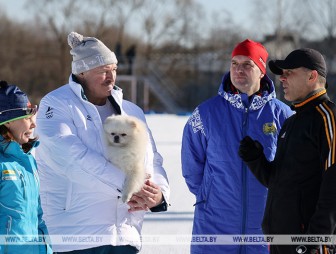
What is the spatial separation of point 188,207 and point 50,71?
38205mm

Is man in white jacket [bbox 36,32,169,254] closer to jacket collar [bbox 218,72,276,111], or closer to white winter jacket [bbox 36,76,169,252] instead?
white winter jacket [bbox 36,76,169,252]

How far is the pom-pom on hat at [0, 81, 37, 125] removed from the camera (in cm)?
293

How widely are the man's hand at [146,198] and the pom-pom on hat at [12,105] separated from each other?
738mm

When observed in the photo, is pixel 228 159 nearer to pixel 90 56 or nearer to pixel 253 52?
pixel 253 52

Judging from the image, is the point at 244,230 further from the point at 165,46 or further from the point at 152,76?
the point at 165,46

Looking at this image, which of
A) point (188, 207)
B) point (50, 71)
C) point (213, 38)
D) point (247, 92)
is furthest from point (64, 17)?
point (247, 92)

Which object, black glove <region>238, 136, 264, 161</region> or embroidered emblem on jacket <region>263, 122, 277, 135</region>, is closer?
black glove <region>238, 136, 264, 161</region>

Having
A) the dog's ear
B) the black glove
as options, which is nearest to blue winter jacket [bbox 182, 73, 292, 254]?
the black glove

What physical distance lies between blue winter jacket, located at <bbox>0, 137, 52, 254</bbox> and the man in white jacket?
228 mm

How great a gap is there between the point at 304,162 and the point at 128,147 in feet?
3.37

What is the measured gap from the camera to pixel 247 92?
370 centimetres

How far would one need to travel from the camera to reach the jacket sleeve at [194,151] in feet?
12.3

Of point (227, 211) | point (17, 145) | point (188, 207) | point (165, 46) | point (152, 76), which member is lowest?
point (188, 207)

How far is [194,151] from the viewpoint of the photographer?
380cm
